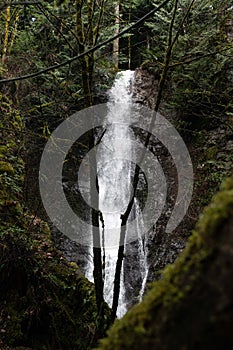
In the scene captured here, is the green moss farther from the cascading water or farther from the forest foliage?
the cascading water

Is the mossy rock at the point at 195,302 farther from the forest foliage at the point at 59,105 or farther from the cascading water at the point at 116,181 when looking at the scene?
the cascading water at the point at 116,181

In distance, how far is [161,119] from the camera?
11.4 meters

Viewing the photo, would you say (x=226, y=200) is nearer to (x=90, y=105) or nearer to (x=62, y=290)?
(x=90, y=105)

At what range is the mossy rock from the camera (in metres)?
0.76

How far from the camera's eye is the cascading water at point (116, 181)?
27.8 feet

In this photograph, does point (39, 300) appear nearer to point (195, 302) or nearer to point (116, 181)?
point (195, 302)

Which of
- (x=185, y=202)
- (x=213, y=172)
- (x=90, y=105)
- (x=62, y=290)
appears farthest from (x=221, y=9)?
(x=62, y=290)

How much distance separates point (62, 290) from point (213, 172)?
4847 mm

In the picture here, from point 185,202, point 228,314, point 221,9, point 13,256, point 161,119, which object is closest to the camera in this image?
point 228,314

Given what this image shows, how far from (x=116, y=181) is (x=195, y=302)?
9.98 meters

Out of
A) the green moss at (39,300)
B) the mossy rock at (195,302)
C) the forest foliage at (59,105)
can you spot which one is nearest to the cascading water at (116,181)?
the forest foliage at (59,105)

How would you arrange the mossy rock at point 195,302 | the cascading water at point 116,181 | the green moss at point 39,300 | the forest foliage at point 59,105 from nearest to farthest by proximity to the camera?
the mossy rock at point 195,302, the forest foliage at point 59,105, the green moss at point 39,300, the cascading water at point 116,181

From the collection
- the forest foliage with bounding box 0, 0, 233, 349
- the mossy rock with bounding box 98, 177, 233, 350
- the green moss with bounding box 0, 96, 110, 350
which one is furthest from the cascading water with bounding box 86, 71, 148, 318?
the mossy rock with bounding box 98, 177, 233, 350

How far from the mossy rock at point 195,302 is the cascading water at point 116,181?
6.32 meters
